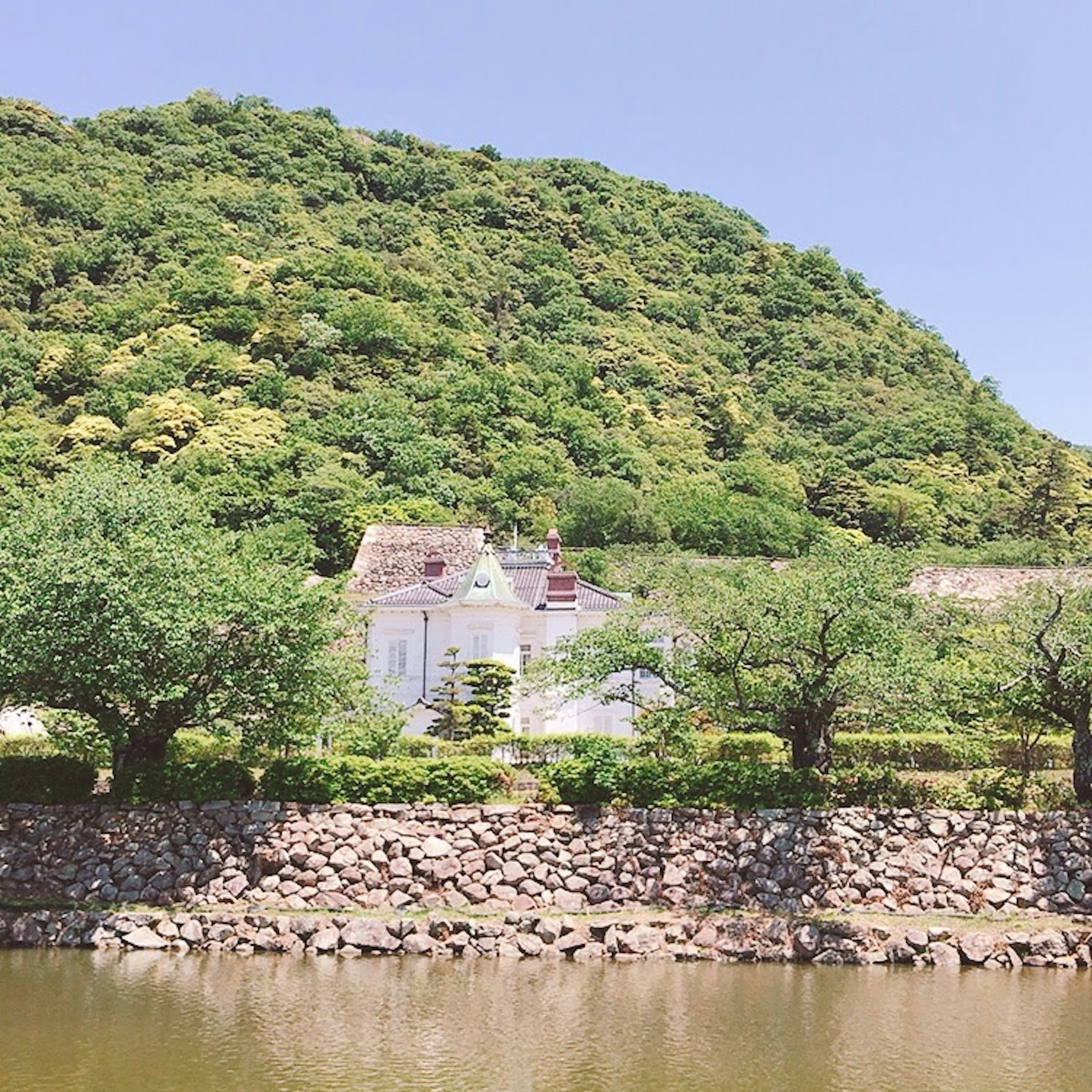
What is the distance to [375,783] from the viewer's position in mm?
22938

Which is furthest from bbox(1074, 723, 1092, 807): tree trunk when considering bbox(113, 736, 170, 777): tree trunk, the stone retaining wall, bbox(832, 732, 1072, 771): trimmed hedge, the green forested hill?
the green forested hill

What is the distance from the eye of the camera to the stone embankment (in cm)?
1953

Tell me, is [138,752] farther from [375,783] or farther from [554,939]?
[554,939]

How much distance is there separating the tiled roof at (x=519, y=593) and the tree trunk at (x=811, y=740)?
1147 cm

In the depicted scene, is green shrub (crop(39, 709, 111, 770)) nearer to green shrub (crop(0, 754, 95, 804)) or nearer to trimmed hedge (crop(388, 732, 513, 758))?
green shrub (crop(0, 754, 95, 804))

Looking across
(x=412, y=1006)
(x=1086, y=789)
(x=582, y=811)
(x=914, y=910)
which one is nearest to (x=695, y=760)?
(x=582, y=811)

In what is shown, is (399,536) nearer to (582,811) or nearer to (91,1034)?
(582,811)

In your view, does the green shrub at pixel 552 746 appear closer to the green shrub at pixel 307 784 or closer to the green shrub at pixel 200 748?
the green shrub at pixel 307 784

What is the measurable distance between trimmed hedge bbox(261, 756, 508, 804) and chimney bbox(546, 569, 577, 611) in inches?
572

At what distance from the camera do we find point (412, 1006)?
16.0m

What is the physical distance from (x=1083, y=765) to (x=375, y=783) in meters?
13.5

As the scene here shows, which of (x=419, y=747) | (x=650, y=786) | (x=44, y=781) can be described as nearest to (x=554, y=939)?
(x=650, y=786)

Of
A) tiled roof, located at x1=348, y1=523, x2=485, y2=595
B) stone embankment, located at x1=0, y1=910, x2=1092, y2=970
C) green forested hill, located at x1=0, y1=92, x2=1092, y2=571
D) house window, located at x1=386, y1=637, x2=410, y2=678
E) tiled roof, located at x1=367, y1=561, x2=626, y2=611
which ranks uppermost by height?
green forested hill, located at x1=0, y1=92, x2=1092, y2=571

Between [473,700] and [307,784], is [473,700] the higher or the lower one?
the higher one
